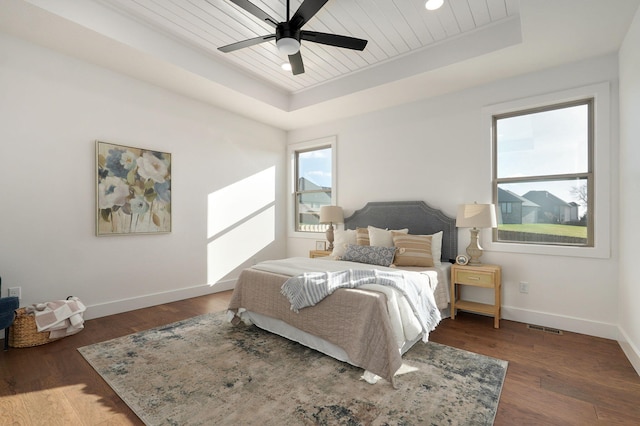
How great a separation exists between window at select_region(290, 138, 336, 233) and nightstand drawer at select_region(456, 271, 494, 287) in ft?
7.74

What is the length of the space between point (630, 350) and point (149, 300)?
4.92 m

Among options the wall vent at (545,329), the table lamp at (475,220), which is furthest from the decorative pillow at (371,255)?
the wall vent at (545,329)

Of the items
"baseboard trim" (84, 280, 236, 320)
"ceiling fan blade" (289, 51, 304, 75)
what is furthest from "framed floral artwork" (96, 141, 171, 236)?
"ceiling fan blade" (289, 51, 304, 75)

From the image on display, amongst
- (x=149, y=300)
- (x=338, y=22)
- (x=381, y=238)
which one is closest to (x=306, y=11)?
(x=338, y=22)

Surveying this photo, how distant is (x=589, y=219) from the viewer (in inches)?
124

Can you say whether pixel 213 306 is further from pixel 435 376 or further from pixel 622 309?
pixel 622 309

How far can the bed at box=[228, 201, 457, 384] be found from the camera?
7.20ft

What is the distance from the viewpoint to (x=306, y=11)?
2357 mm

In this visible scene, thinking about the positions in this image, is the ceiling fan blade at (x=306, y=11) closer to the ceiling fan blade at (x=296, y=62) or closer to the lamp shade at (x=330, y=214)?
the ceiling fan blade at (x=296, y=62)

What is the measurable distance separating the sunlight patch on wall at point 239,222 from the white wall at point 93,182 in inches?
0.8

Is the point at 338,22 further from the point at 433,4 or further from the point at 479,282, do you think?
the point at 479,282

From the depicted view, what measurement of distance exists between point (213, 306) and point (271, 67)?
314 centimetres

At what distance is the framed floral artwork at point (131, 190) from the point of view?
3.49 m

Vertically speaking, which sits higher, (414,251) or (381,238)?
(381,238)
